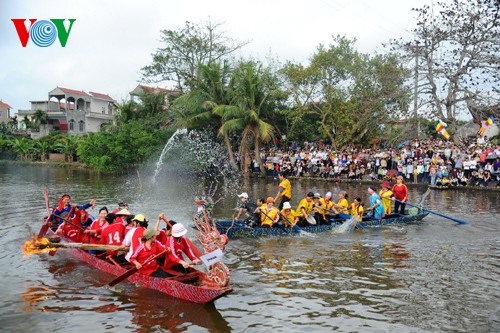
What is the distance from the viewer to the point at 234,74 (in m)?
33.6

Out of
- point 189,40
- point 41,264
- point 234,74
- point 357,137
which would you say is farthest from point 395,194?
point 189,40

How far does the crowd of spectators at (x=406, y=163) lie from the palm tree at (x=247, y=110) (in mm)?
1752

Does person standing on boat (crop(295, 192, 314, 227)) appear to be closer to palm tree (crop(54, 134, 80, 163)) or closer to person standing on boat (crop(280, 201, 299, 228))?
person standing on boat (crop(280, 201, 299, 228))

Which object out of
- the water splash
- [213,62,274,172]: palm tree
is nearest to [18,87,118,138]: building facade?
the water splash

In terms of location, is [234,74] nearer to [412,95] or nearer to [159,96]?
[159,96]

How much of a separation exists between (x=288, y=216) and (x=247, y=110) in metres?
19.7

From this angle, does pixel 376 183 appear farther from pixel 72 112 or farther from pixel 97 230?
pixel 72 112

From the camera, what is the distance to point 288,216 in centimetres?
1400

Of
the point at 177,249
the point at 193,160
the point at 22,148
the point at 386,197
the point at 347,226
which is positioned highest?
the point at 22,148

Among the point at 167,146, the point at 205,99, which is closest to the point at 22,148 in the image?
the point at 167,146

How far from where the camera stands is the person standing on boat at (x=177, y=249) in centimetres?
858

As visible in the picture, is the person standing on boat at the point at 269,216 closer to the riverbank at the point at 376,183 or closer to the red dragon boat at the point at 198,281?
the red dragon boat at the point at 198,281

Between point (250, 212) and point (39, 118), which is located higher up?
point (39, 118)

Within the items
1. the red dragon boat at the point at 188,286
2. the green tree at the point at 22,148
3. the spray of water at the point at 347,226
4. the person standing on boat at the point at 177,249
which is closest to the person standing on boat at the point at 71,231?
the red dragon boat at the point at 188,286
